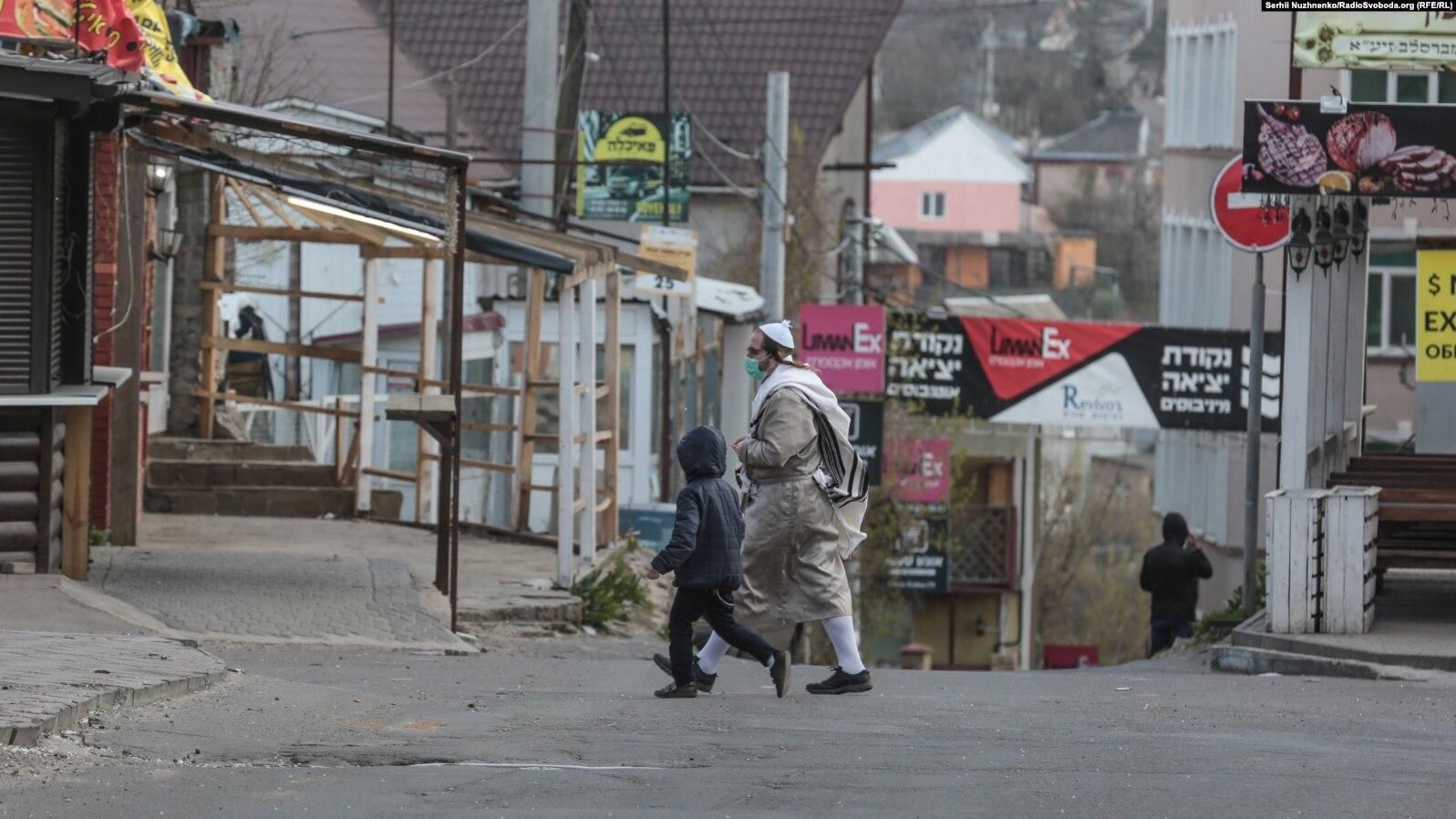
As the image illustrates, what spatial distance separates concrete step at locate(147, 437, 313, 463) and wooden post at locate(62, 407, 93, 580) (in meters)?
6.45

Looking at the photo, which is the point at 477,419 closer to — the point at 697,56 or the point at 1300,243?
the point at 1300,243

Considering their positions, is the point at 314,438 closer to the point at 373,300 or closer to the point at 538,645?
the point at 373,300

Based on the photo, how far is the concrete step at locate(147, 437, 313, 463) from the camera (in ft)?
67.9

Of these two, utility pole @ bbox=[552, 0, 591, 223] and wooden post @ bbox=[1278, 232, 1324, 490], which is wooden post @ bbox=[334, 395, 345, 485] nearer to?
utility pole @ bbox=[552, 0, 591, 223]

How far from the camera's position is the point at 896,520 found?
3225 centimetres

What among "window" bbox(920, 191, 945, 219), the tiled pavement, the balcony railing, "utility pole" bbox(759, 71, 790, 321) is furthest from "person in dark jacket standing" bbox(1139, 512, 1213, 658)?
"window" bbox(920, 191, 945, 219)

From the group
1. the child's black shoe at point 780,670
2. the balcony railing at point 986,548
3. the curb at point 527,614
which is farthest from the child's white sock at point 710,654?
the balcony railing at point 986,548

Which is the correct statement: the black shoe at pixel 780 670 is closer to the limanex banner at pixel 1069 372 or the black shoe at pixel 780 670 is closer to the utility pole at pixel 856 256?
the limanex banner at pixel 1069 372

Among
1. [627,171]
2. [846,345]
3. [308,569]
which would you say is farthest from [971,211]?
[308,569]

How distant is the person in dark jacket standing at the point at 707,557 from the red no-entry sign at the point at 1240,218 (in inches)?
239

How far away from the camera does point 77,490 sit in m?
13.7

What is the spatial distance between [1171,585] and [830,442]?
8.19m

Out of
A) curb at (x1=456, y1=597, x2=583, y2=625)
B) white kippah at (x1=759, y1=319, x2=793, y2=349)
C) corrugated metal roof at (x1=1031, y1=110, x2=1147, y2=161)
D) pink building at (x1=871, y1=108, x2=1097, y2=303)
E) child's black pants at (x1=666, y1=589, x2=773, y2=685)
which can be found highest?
corrugated metal roof at (x1=1031, y1=110, x2=1147, y2=161)

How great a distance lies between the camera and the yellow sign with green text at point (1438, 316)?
14781 millimetres
